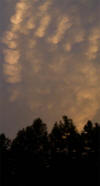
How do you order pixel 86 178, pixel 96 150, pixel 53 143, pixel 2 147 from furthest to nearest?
pixel 2 147 < pixel 53 143 < pixel 96 150 < pixel 86 178

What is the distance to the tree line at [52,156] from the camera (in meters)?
33.8

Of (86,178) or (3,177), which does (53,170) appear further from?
(3,177)

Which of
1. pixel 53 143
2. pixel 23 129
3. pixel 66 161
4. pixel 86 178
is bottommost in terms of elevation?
pixel 86 178

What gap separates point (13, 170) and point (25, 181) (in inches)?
132

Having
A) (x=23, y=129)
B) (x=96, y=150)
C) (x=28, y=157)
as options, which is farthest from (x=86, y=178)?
(x=23, y=129)

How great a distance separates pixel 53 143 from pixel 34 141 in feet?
9.42

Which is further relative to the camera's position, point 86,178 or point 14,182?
point 14,182

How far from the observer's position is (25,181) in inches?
1395

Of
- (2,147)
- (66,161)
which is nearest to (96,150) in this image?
(66,161)

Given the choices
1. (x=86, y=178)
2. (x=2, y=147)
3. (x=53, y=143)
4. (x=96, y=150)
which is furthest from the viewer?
(x=2, y=147)

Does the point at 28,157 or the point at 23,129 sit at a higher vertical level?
→ the point at 23,129

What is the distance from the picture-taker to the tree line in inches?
1332

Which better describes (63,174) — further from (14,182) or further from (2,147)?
(2,147)

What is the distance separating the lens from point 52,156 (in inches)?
1544
